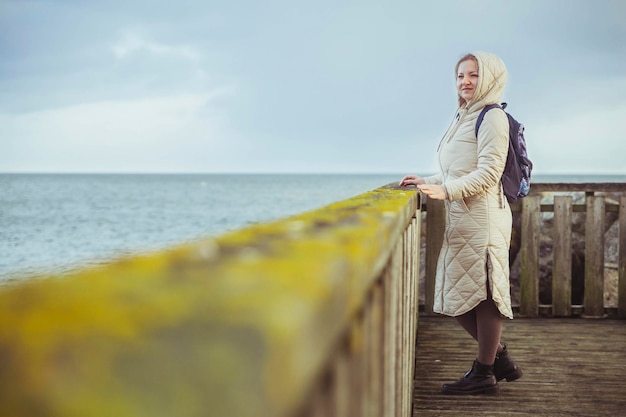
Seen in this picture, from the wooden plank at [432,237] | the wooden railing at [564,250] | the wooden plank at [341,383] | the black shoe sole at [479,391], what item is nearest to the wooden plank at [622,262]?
the wooden railing at [564,250]

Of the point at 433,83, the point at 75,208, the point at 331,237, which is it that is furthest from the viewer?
the point at 433,83

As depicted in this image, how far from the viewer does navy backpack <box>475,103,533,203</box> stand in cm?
346

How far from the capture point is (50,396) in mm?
345

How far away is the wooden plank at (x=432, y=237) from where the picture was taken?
207 inches

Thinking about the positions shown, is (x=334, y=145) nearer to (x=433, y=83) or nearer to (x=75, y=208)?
(x=433, y=83)

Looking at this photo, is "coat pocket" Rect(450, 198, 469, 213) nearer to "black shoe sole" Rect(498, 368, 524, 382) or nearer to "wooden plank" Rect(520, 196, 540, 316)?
"black shoe sole" Rect(498, 368, 524, 382)

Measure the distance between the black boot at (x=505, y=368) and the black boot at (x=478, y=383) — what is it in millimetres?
87

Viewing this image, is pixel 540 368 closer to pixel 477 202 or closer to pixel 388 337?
pixel 477 202

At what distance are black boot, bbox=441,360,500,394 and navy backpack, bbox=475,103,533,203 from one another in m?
0.97

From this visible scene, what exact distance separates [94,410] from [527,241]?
5475mm

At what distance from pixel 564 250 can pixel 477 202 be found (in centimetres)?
238

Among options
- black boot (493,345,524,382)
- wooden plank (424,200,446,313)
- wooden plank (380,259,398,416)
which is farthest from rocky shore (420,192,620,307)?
wooden plank (380,259,398,416)

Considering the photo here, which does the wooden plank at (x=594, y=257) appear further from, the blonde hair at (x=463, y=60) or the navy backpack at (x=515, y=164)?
the blonde hair at (x=463, y=60)

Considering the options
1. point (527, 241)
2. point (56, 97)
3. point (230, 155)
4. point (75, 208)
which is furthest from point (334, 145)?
point (527, 241)
